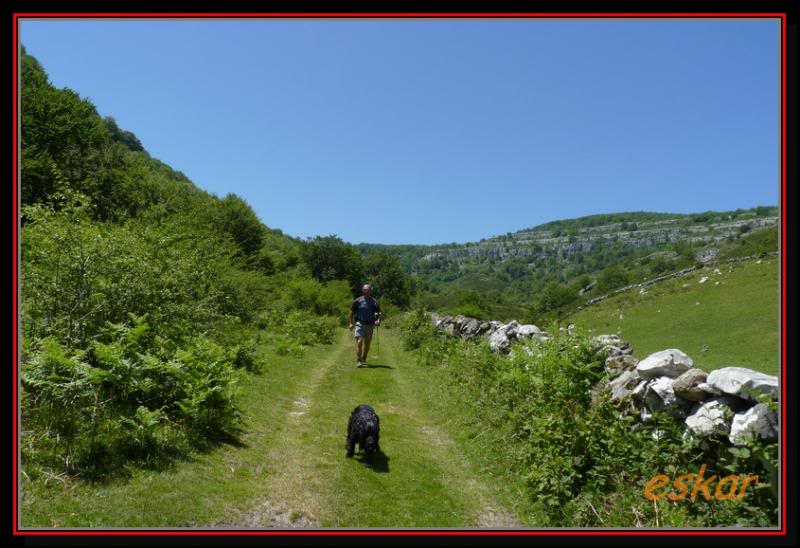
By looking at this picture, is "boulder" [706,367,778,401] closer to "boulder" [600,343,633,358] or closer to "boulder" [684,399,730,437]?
"boulder" [684,399,730,437]

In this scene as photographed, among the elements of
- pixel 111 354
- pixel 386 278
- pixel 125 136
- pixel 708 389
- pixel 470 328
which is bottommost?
pixel 470 328

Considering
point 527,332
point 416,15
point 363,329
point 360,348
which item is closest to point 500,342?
point 527,332

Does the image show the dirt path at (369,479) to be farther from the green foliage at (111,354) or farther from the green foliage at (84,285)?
the green foliage at (84,285)

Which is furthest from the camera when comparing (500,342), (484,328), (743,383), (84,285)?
(484,328)

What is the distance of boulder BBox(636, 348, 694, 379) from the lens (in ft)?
21.2

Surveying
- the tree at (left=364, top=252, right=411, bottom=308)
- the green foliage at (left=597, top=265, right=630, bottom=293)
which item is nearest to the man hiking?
the green foliage at (left=597, top=265, right=630, bottom=293)

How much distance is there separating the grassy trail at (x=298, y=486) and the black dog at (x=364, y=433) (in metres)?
0.21

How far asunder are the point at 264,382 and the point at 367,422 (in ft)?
17.7

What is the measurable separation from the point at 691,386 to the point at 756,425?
1028 millimetres

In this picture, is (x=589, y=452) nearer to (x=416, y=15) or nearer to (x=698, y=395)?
(x=698, y=395)

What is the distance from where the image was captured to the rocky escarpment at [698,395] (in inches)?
191

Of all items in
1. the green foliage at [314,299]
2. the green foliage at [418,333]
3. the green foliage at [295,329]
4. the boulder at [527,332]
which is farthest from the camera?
the green foliage at [314,299]

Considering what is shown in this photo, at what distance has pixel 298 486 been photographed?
591 cm

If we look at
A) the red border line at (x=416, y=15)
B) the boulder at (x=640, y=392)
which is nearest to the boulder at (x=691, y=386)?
the boulder at (x=640, y=392)
